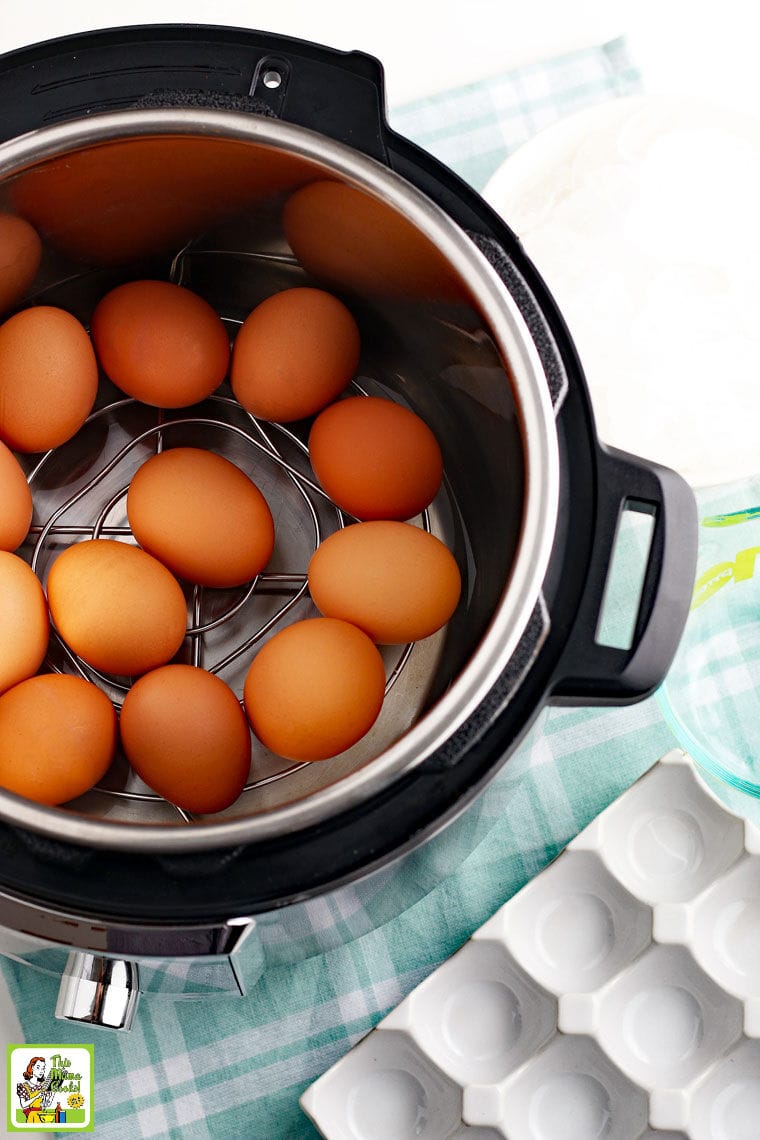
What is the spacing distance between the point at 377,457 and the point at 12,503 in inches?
10.0

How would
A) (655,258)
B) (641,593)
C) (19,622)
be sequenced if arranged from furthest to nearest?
(655,258) < (19,622) < (641,593)

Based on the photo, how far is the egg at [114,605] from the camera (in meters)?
0.67

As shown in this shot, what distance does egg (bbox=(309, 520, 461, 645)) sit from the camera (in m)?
0.68

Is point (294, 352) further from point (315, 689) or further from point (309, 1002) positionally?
point (309, 1002)

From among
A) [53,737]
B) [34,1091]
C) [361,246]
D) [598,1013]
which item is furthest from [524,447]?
[34,1091]

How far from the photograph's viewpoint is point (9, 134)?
59cm

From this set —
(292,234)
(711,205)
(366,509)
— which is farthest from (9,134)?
(711,205)

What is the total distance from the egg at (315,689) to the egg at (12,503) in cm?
20

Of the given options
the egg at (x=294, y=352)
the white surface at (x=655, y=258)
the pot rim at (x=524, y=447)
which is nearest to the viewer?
the pot rim at (x=524, y=447)

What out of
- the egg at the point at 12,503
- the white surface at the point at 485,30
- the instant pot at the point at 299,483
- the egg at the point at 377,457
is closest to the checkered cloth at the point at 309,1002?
the instant pot at the point at 299,483

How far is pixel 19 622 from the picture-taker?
67 cm

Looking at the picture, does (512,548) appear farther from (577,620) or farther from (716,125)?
(716,125)

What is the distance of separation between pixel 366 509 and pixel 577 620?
0.77ft

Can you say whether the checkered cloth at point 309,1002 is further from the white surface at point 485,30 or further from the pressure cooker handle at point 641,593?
the white surface at point 485,30
